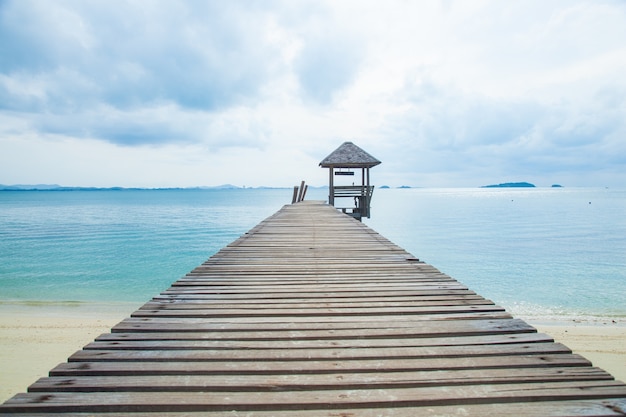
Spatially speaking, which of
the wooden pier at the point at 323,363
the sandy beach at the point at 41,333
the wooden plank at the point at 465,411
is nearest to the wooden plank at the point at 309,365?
the wooden pier at the point at 323,363

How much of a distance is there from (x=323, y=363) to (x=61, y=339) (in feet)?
31.8

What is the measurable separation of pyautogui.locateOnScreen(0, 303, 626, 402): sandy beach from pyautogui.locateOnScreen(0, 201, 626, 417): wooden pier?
613 centimetres

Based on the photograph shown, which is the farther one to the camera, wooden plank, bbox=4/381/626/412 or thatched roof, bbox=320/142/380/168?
thatched roof, bbox=320/142/380/168

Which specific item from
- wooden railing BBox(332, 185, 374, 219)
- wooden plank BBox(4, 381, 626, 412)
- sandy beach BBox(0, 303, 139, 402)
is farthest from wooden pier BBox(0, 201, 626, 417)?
wooden railing BBox(332, 185, 374, 219)

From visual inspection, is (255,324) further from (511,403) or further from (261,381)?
(511,403)

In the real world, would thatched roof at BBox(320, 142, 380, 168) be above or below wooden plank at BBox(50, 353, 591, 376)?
above

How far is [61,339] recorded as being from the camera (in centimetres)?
893

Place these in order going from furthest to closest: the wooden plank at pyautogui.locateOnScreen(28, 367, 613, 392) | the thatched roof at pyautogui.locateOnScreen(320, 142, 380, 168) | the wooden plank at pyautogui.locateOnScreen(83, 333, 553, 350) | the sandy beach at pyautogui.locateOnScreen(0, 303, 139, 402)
Answer: the thatched roof at pyautogui.locateOnScreen(320, 142, 380, 168)
the sandy beach at pyautogui.locateOnScreen(0, 303, 139, 402)
the wooden plank at pyautogui.locateOnScreen(83, 333, 553, 350)
the wooden plank at pyautogui.locateOnScreen(28, 367, 613, 392)

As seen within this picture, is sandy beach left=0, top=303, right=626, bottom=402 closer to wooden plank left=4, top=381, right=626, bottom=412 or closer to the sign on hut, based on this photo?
wooden plank left=4, top=381, right=626, bottom=412

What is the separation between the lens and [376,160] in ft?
64.4

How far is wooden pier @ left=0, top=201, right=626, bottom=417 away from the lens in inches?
69.2

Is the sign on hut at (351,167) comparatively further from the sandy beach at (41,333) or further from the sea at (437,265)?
the sandy beach at (41,333)

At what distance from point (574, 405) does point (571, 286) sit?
55.6 feet

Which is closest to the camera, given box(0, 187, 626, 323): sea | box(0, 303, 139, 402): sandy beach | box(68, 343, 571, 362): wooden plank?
box(68, 343, 571, 362): wooden plank
